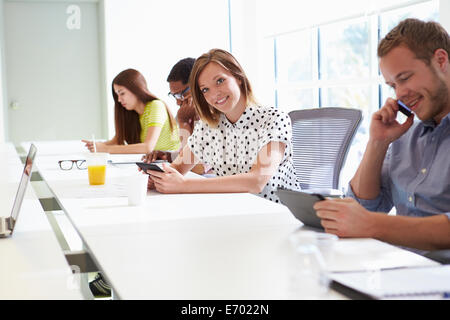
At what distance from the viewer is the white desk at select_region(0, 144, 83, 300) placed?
939 millimetres

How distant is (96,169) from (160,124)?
1.83 metres

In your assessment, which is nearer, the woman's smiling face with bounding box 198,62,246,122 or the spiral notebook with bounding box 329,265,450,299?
the spiral notebook with bounding box 329,265,450,299

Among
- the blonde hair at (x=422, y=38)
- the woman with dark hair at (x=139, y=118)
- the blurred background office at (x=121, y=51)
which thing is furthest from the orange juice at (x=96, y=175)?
the blurred background office at (x=121, y=51)

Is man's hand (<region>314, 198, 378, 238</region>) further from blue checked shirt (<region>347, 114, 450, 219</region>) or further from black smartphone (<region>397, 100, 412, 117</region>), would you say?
black smartphone (<region>397, 100, 412, 117</region>)

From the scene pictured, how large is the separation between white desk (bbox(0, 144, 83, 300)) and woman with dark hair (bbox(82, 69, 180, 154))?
2.33 m

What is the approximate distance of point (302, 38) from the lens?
6410 mm

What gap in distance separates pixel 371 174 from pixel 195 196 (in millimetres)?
593

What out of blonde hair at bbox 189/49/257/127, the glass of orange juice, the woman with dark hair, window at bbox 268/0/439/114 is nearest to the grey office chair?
blonde hair at bbox 189/49/257/127

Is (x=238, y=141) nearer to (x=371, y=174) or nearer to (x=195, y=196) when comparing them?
(x=195, y=196)

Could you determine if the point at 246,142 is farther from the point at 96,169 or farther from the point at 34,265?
the point at 34,265

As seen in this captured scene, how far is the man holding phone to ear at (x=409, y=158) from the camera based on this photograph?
1293mm

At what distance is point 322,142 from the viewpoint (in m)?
2.65

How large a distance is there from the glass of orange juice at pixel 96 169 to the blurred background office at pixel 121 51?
4057 mm

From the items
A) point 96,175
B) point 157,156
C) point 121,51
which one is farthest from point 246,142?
point 121,51
